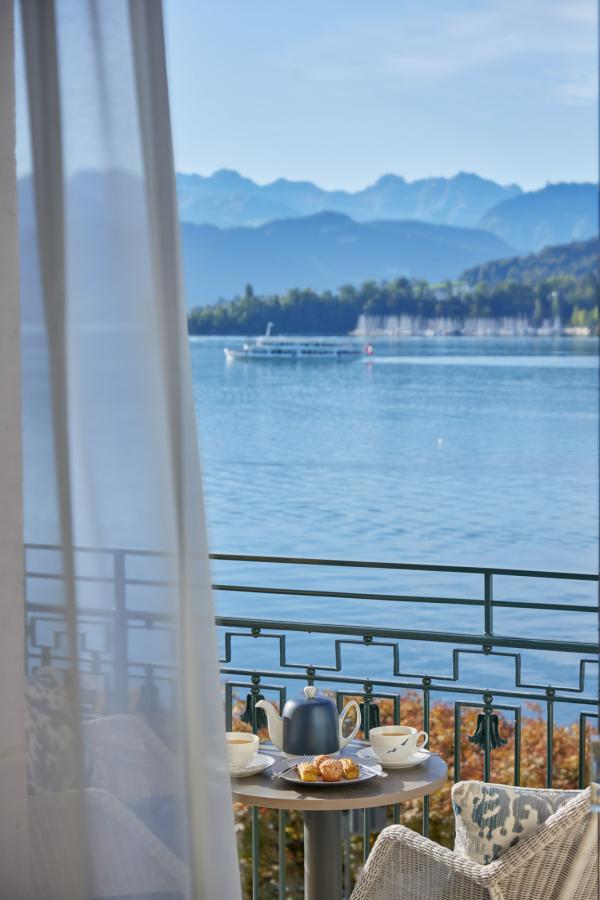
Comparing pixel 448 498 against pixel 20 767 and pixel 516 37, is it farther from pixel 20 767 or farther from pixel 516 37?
pixel 20 767

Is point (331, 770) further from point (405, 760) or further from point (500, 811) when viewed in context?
point (500, 811)

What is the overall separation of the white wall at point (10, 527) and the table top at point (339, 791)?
1.29 feet

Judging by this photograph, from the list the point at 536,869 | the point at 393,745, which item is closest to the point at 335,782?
the point at 393,745

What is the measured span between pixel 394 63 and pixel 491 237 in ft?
13.8

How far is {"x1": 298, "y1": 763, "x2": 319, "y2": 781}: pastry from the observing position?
1.92m

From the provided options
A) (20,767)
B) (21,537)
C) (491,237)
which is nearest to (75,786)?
(20,767)

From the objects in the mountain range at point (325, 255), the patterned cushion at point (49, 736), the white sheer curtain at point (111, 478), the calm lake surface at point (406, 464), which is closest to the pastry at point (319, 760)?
→ the white sheer curtain at point (111, 478)

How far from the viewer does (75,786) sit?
161 centimetres

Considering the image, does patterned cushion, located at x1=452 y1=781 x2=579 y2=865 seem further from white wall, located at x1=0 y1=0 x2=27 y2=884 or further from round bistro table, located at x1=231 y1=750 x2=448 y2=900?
white wall, located at x1=0 y1=0 x2=27 y2=884

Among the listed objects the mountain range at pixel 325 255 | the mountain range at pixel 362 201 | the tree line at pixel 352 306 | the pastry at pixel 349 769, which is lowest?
the pastry at pixel 349 769

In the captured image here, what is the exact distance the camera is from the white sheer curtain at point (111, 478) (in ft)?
5.13

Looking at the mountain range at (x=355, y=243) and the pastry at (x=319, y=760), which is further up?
the mountain range at (x=355, y=243)

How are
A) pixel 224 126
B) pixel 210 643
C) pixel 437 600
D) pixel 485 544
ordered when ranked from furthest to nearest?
1. pixel 224 126
2. pixel 485 544
3. pixel 437 600
4. pixel 210 643

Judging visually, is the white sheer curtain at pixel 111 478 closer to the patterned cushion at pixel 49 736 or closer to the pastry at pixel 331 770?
the patterned cushion at pixel 49 736
